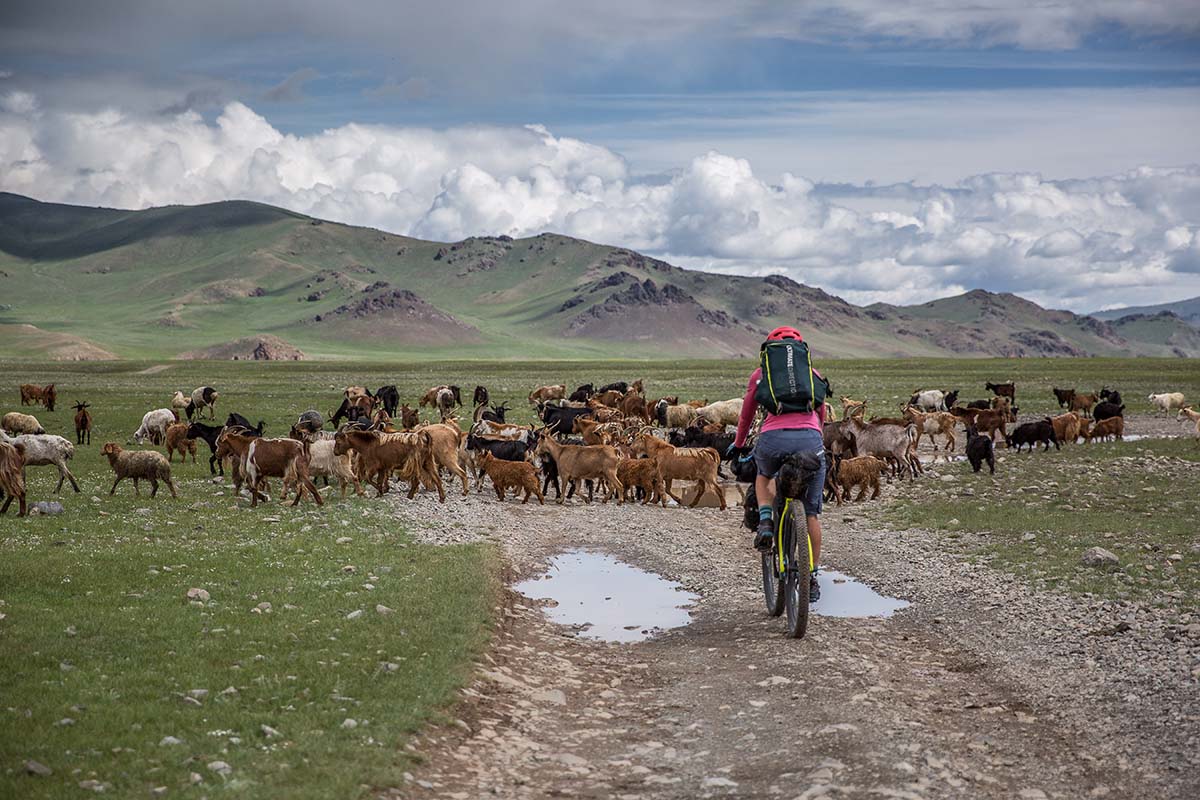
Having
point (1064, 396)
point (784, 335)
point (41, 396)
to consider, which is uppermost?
point (784, 335)

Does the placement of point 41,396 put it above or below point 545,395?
below

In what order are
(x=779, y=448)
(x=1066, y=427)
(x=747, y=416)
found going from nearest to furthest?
(x=779, y=448) → (x=747, y=416) → (x=1066, y=427)

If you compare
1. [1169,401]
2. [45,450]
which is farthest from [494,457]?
[1169,401]

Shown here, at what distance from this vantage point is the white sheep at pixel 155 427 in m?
31.5

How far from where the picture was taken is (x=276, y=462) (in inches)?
731

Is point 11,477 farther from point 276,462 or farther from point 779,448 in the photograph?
point 779,448

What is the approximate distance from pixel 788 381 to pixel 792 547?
63.5 inches

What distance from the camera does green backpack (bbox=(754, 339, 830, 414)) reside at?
33.1ft

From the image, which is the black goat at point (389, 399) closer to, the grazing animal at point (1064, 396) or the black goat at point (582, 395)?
the black goat at point (582, 395)

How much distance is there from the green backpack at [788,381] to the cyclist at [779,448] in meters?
0.12

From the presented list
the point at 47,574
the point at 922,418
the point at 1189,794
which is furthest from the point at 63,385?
the point at 1189,794

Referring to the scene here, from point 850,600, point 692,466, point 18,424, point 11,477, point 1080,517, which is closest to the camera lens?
point 850,600

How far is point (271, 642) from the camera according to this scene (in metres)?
9.81

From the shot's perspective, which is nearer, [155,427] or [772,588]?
[772,588]
